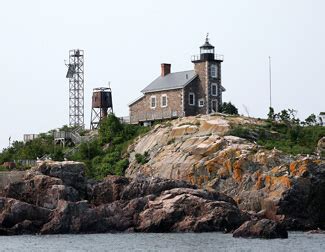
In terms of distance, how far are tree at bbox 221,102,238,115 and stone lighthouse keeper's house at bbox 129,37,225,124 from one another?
2.10 ft

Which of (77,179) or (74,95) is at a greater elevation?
(74,95)

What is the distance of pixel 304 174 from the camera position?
223 ft

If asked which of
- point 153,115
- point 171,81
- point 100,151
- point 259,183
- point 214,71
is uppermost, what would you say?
point 214,71

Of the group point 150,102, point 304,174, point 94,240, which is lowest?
point 94,240

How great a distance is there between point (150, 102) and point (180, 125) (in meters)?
11.6

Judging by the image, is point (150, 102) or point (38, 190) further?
point (150, 102)

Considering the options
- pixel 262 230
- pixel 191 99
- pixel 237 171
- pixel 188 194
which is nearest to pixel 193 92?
pixel 191 99

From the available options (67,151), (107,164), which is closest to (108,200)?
(107,164)

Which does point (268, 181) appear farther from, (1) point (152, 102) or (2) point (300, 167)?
(1) point (152, 102)

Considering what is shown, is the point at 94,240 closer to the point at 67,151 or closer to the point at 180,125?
the point at 180,125

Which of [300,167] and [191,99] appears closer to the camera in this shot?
[300,167]

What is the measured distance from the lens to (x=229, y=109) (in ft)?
292

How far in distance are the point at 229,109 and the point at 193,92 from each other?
349 centimetres

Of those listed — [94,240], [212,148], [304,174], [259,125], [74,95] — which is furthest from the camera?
[74,95]
